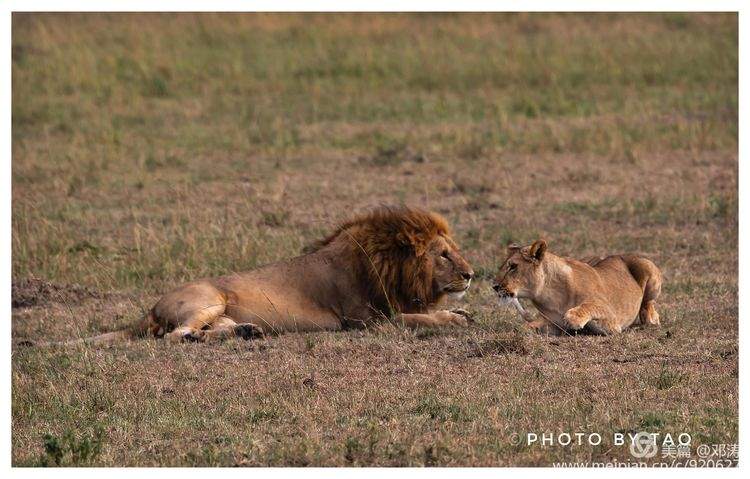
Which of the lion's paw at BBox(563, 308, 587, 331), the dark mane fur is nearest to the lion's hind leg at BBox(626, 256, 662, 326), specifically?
the lion's paw at BBox(563, 308, 587, 331)

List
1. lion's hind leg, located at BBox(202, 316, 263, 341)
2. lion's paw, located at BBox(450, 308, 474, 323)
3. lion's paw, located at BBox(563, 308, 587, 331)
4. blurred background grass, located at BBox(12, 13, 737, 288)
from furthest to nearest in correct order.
Answer: 1. blurred background grass, located at BBox(12, 13, 737, 288)
2. lion's paw, located at BBox(450, 308, 474, 323)
3. lion's hind leg, located at BBox(202, 316, 263, 341)
4. lion's paw, located at BBox(563, 308, 587, 331)

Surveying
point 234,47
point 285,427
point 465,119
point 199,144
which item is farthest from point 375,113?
point 285,427

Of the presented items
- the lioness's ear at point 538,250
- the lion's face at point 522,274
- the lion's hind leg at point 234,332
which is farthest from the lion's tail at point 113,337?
the lioness's ear at point 538,250

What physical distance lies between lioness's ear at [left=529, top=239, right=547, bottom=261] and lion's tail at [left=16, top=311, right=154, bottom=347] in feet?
7.70

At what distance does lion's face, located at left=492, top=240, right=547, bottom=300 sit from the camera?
25.1ft

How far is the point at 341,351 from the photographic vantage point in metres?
7.45

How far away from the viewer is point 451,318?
7.98 meters

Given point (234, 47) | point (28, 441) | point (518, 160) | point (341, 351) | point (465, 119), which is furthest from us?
point (234, 47)

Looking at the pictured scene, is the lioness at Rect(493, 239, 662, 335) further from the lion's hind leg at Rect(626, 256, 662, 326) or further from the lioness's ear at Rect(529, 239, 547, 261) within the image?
the lion's hind leg at Rect(626, 256, 662, 326)

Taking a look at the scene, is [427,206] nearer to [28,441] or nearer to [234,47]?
[28,441]

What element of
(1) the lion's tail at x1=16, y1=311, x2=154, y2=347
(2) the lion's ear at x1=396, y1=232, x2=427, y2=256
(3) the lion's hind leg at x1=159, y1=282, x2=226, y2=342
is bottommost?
(1) the lion's tail at x1=16, y1=311, x2=154, y2=347

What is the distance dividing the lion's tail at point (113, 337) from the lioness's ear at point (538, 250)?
2346 mm

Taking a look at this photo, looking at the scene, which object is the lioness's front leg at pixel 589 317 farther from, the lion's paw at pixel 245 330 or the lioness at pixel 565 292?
the lion's paw at pixel 245 330

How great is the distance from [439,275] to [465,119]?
8259 millimetres
